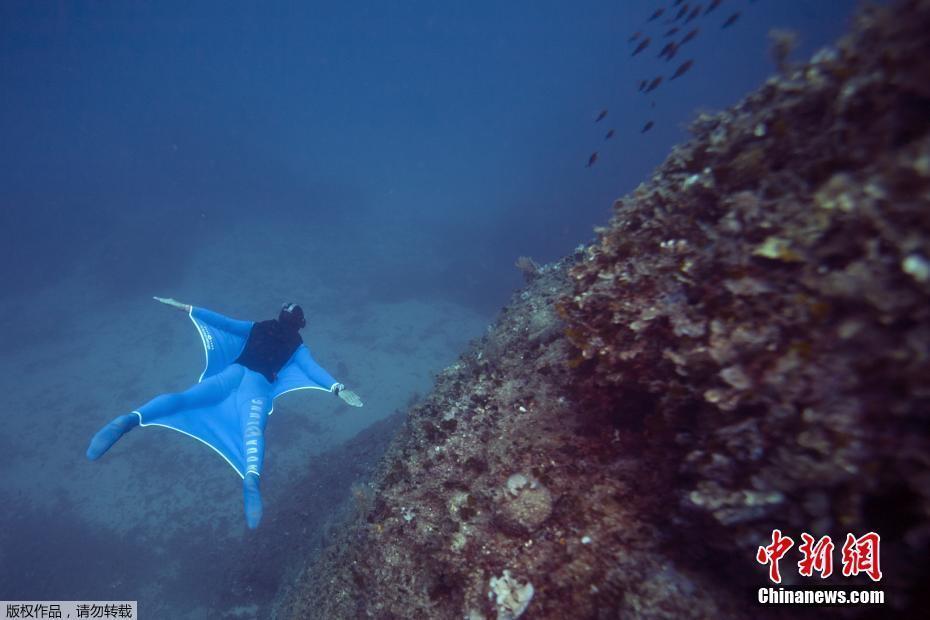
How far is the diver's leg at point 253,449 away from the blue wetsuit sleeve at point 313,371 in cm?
74

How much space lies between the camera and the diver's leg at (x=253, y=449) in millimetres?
5156

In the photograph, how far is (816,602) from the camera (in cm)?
220

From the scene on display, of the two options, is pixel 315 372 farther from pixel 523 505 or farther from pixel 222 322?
pixel 523 505

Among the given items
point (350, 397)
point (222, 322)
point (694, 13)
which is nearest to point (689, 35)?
point (694, 13)

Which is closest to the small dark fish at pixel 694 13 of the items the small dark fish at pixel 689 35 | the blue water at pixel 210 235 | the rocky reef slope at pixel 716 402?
the small dark fish at pixel 689 35

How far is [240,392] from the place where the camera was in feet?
21.5

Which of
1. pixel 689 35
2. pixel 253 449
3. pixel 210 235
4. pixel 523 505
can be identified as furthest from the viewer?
pixel 210 235

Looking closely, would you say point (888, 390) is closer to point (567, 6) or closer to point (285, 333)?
point (285, 333)

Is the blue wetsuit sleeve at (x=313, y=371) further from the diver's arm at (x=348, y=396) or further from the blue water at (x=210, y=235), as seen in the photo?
the blue water at (x=210, y=235)

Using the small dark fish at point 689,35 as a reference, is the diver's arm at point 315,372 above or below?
below

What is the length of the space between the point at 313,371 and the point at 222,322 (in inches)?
77.6

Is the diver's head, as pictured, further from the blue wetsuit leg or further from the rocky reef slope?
the rocky reef slope

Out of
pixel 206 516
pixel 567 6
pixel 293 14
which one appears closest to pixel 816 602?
pixel 206 516

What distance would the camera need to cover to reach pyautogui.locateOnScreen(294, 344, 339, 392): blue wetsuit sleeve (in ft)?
21.9
